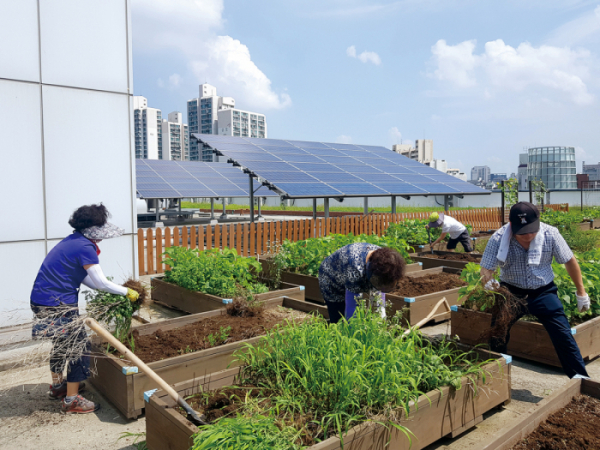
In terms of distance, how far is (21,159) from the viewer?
22.0 ft

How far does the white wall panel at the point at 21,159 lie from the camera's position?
21.6ft

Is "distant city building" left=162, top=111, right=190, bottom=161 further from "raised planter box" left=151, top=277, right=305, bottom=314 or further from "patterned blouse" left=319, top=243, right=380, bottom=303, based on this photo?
"patterned blouse" left=319, top=243, right=380, bottom=303

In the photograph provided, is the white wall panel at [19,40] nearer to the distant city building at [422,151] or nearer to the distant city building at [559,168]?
the distant city building at [559,168]

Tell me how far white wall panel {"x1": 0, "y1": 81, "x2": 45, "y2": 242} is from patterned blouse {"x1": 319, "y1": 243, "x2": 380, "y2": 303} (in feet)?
15.7

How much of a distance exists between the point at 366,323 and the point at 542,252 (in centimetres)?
185

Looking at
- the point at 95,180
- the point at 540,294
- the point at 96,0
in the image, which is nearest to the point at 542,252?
the point at 540,294

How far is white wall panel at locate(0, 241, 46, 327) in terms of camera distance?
6.60 m

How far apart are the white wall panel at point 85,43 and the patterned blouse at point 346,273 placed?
5.29m

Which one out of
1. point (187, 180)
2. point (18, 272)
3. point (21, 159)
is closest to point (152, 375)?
point (18, 272)

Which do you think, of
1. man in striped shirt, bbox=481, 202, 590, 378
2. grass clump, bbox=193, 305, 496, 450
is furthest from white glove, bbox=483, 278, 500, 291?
grass clump, bbox=193, 305, 496, 450

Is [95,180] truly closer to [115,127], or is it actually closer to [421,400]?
[115,127]

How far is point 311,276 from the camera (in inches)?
322

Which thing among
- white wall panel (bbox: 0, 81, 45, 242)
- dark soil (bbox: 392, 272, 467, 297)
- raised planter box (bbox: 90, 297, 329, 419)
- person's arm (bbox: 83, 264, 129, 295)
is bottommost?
raised planter box (bbox: 90, 297, 329, 419)

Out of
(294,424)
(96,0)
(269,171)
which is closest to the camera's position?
(294,424)
